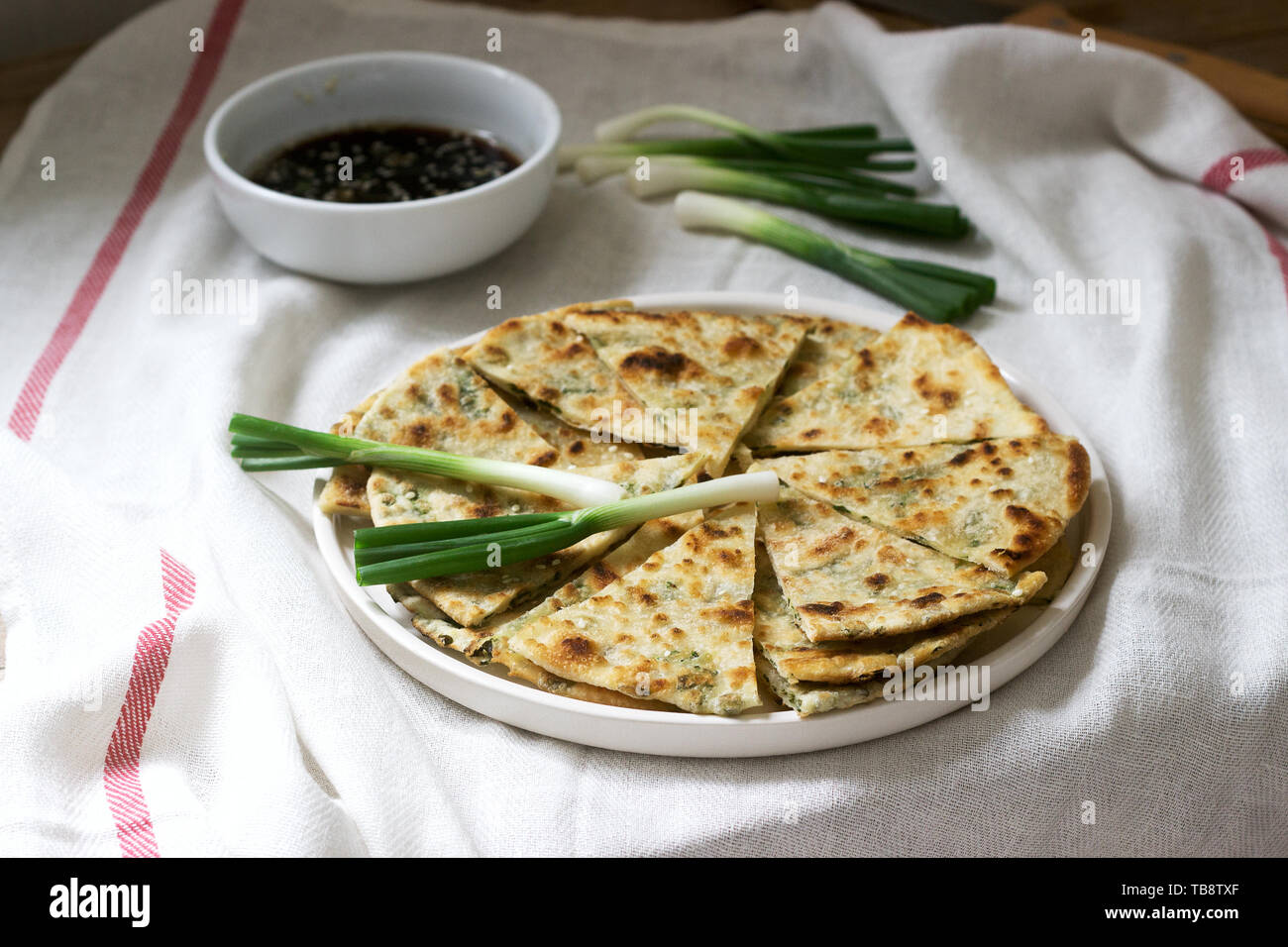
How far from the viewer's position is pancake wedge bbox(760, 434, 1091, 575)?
2.48 metres

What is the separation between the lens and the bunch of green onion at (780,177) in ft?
12.7

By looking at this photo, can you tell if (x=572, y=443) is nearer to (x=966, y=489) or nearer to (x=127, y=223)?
(x=966, y=489)

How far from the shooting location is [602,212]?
414 cm

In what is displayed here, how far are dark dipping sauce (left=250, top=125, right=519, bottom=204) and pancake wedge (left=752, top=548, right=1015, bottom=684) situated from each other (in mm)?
1955

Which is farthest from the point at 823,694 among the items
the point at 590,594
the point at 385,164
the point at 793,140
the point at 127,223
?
the point at 127,223

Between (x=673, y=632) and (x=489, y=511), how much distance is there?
1.77 feet

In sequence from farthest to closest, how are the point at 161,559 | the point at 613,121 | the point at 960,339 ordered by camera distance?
the point at 613,121
the point at 960,339
the point at 161,559

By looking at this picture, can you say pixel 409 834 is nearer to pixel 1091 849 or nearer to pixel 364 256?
pixel 1091 849

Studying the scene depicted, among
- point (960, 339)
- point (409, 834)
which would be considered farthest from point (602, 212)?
point (409, 834)

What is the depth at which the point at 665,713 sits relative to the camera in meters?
2.24

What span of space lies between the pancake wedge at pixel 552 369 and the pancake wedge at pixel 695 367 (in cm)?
3

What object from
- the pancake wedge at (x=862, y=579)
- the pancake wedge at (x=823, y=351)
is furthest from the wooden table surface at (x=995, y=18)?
the pancake wedge at (x=862, y=579)

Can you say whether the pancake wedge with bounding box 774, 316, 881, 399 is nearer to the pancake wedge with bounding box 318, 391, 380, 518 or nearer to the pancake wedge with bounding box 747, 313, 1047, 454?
the pancake wedge with bounding box 747, 313, 1047, 454
